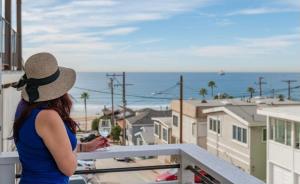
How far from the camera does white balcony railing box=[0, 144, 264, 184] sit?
1.60 meters

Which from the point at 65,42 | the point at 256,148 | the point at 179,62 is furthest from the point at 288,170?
the point at 179,62

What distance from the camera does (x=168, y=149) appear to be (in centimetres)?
211

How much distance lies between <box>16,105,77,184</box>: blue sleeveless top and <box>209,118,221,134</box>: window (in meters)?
15.1

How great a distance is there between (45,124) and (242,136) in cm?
1380

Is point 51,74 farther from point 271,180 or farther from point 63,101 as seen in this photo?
point 271,180

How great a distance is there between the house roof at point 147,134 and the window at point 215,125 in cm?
731

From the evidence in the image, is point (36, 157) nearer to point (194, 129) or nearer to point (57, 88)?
point (57, 88)

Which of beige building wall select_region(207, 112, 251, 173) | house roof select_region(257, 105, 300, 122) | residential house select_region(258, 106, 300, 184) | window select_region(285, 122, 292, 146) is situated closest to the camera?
house roof select_region(257, 105, 300, 122)

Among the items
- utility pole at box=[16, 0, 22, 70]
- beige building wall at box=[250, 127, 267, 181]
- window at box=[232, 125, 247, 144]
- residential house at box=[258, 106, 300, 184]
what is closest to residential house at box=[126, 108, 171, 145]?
window at box=[232, 125, 247, 144]

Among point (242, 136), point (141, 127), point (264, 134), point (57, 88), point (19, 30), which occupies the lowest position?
point (141, 127)

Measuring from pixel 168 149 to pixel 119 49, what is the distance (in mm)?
44365

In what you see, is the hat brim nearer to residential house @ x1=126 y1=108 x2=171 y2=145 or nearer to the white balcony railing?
the white balcony railing

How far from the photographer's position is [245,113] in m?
Result: 14.8

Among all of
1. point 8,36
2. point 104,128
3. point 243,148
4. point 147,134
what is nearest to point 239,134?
point 243,148
